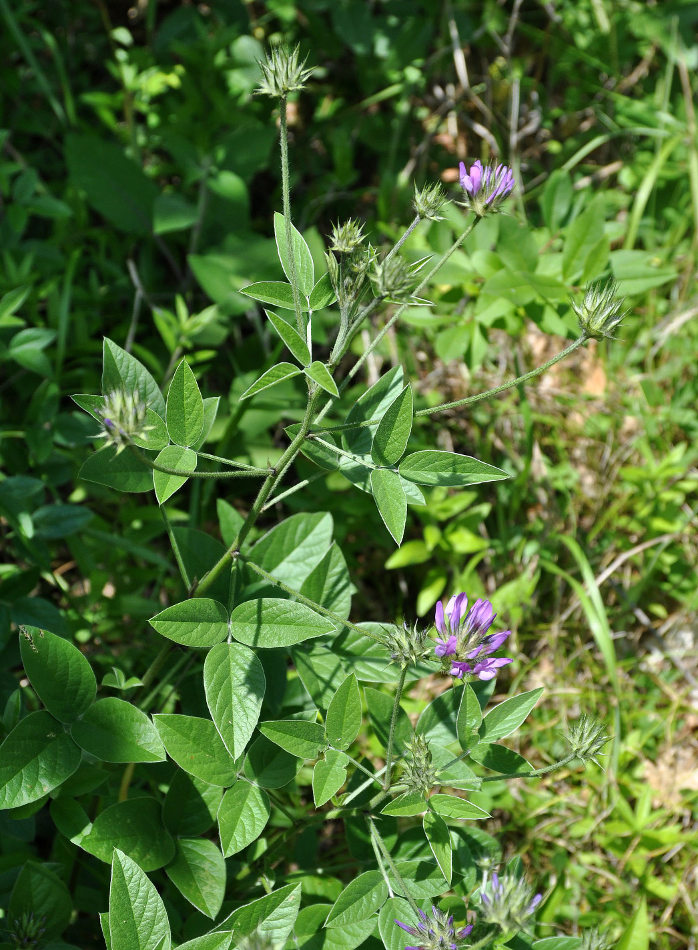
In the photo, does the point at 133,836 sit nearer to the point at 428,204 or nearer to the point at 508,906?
the point at 508,906

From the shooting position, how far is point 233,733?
1265mm

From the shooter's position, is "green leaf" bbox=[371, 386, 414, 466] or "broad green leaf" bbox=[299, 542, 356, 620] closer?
"green leaf" bbox=[371, 386, 414, 466]

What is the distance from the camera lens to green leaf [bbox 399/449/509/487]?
4.08ft

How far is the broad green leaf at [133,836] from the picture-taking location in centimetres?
136

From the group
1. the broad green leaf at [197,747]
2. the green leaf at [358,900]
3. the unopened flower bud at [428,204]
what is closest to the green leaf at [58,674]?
the broad green leaf at [197,747]

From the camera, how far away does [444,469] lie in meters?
1.26

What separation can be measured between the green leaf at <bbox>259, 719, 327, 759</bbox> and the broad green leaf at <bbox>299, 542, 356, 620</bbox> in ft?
0.84

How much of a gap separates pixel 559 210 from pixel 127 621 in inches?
63.2

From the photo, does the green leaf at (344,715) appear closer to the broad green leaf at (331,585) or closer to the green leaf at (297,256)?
the broad green leaf at (331,585)

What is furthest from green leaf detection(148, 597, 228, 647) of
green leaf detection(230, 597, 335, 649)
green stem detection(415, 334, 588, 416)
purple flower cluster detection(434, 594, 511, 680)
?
green stem detection(415, 334, 588, 416)

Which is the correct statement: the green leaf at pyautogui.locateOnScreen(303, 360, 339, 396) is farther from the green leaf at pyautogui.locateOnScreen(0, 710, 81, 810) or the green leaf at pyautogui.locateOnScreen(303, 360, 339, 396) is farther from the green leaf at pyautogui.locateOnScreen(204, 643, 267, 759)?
the green leaf at pyautogui.locateOnScreen(0, 710, 81, 810)

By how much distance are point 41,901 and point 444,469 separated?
3.36 ft

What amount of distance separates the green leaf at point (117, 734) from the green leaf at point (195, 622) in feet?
0.57

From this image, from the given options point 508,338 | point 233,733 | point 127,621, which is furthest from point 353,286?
point 508,338
